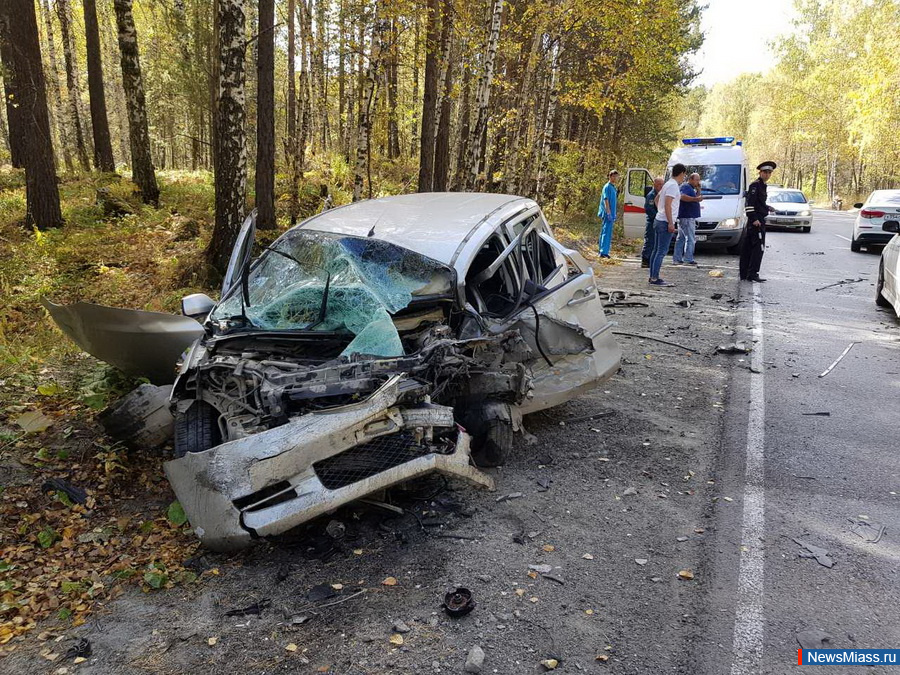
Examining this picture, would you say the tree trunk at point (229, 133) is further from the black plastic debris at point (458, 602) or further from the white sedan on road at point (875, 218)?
the white sedan on road at point (875, 218)

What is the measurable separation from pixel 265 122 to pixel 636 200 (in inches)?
323

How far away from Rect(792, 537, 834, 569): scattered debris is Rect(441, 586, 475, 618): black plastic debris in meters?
1.91

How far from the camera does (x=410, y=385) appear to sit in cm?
341

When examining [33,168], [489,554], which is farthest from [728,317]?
[33,168]

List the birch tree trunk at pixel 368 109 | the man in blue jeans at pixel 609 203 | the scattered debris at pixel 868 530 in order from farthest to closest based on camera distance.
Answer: the man in blue jeans at pixel 609 203, the birch tree trunk at pixel 368 109, the scattered debris at pixel 868 530

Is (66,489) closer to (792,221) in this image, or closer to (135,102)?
(135,102)

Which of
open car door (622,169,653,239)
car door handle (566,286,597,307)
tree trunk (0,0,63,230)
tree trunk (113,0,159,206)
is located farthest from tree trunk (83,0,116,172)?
car door handle (566,286,597,307)

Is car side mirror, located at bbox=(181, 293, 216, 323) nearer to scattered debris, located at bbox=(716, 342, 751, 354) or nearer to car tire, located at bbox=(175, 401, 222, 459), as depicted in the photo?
car tire, located at bbox=(175, 401, 222, 459)

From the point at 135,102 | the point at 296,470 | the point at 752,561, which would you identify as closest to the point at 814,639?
the point at 752,561

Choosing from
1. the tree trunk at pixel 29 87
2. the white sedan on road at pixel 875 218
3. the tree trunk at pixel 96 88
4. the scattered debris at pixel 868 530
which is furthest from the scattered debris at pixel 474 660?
the tree trunk at pixel 96 88

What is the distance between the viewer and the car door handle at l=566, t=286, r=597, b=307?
5025 millimetres

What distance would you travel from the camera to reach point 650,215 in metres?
12.7

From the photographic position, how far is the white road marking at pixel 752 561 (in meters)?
2.60

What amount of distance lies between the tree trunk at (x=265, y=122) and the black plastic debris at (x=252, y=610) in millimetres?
9863
